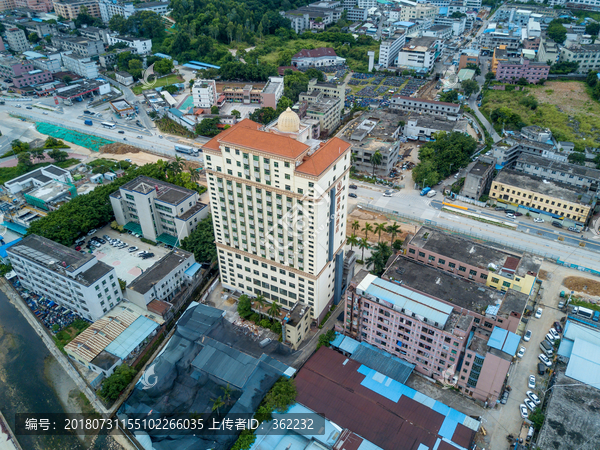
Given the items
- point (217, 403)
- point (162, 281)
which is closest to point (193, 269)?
point (162, 281)

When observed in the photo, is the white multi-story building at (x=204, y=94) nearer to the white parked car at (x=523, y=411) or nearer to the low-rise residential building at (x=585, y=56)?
the white parked car at (x=523, y=411)

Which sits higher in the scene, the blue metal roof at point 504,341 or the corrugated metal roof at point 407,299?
the corrugated metal roof at point 407,299

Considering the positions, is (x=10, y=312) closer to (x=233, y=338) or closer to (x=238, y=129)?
(x=233, y=338)

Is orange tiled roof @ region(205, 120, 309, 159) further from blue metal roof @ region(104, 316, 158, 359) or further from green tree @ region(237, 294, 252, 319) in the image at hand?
blue metal roof @ region(104, 316, 158, 359)

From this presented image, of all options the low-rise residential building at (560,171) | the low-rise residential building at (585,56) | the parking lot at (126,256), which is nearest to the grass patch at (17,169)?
the parking lot at (126,256)

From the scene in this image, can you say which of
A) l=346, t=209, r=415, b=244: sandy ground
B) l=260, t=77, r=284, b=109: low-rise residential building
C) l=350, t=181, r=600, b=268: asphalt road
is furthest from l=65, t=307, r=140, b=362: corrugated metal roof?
l=260, t=77, r=284, b=109: low-rise residential building

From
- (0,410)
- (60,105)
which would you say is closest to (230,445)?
(0,410)
